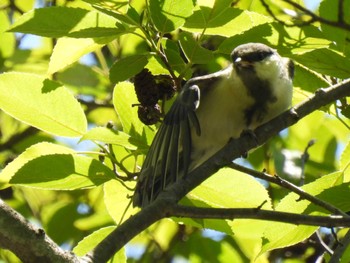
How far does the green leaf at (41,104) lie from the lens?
2.23 m

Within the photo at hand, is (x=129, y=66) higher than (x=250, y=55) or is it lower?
higher

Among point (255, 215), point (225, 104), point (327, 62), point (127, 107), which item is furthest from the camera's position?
point (225, 104)

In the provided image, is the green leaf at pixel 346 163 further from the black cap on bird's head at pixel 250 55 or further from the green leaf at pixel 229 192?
the black cap on bird's head at pixel 250 55

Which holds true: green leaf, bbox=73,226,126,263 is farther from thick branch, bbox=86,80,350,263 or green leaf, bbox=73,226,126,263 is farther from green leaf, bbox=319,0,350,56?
green leaf, bbox=319,0,350,56

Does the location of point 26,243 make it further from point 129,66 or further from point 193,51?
point 193,51

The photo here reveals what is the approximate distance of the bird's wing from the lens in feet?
7.76

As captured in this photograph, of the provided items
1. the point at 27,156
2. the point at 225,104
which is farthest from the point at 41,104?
the point at 225,104

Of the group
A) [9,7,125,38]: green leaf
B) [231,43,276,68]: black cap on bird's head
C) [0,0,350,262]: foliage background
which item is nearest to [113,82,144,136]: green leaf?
[0,0,350,262]: foliage background

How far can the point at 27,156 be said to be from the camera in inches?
90.1

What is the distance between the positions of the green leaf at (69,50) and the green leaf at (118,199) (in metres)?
0.40

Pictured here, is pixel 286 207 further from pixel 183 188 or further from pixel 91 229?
pixel 91 229

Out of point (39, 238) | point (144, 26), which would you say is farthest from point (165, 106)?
point (39, 238)

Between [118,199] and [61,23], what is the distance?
0.64 metres

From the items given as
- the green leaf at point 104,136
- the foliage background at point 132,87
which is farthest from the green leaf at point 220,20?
the green leaf at point 104,136
